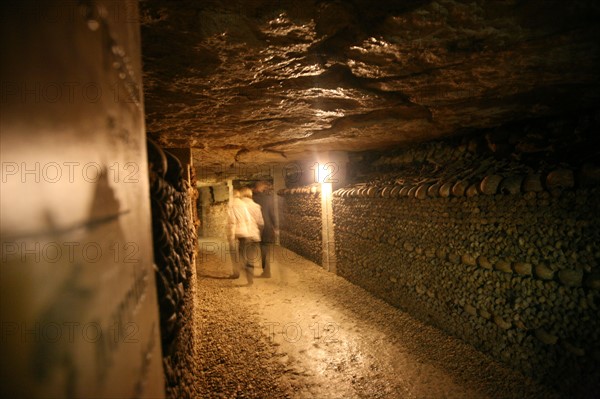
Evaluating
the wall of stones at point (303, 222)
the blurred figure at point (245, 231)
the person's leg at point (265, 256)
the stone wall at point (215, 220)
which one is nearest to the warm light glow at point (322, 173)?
the wall of stones at point (303, 222)

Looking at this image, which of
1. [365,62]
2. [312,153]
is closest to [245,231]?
[312,153]

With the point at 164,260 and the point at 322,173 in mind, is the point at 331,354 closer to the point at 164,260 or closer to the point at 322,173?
the point at 164,260

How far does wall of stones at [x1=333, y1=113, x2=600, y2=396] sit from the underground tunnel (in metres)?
0.02

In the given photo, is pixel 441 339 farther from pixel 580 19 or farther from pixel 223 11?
pixel 223 11

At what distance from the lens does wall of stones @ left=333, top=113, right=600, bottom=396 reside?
2.40m

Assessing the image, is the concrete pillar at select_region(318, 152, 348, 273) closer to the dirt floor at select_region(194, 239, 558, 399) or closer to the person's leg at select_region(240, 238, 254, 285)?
the dirt floor at select_region(194, 239, 558, 399)

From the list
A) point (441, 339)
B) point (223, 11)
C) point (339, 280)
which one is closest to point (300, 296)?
point (339, 280)

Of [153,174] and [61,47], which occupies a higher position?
[61,47]

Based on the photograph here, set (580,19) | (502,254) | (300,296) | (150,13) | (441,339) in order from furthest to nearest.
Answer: (300,296) → (441,339) → (502,254) → (580,19) → (150,13)

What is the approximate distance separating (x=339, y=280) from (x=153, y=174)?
16.6 feet

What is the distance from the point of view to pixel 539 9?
5.14ft

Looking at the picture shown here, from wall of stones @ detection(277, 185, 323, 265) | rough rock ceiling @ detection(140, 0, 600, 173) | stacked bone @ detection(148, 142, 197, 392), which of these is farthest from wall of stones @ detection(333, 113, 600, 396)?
stacked bone @ detection(148, 142, 197, 392)

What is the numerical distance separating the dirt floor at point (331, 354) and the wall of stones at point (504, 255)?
0.28 meters

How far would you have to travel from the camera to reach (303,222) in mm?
8281
